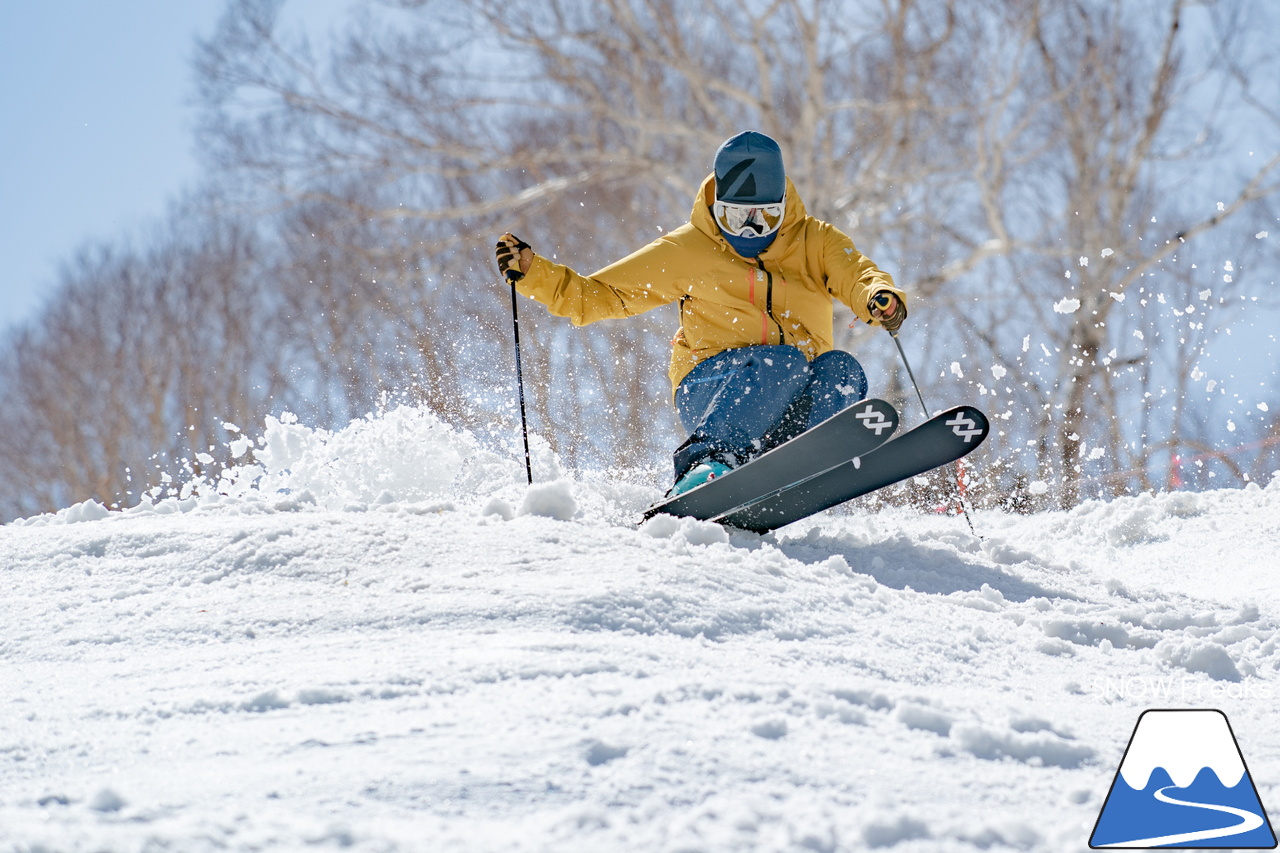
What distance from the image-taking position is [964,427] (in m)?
2.79

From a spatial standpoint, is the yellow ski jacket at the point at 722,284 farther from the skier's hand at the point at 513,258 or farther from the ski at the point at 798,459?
the ski at the point at 798,459

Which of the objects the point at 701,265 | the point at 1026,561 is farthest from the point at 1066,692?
the point at 701,265

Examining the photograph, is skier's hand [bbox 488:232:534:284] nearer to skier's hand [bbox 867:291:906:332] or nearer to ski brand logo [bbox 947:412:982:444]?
skier's hand [bbox 867:291:906:332]

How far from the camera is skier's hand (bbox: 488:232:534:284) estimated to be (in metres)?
3.34

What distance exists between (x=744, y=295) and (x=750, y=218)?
254mm

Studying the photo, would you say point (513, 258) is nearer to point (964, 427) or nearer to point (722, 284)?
point (722, 284)

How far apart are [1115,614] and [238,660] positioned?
198 cm

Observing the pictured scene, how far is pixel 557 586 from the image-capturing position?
208cm

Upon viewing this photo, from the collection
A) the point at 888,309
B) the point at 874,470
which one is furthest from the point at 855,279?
the point at 874,470

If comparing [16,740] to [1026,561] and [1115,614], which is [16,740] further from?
[1026,561]

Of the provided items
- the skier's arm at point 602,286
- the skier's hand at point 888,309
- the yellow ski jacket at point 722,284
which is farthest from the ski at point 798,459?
the skier's arm at point 602,286

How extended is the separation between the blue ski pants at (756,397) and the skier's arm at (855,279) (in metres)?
0.21

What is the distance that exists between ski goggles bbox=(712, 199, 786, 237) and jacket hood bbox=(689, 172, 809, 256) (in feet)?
0.19

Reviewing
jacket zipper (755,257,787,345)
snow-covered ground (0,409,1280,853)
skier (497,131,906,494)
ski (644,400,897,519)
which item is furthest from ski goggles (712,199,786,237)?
snow-covered ground (0,409,1280,853)
